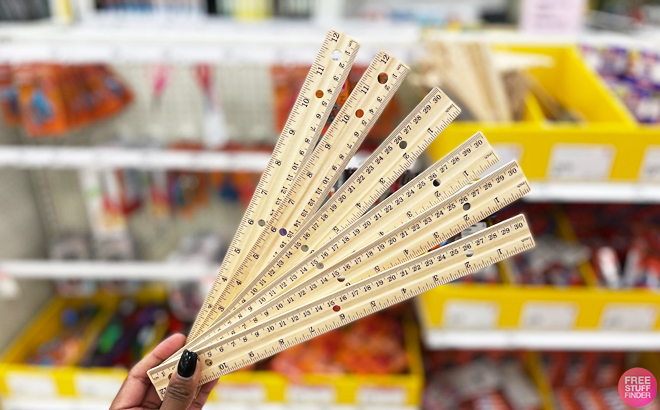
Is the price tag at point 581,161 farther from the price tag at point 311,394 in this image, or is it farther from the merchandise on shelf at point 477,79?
the price tag at point 311,394

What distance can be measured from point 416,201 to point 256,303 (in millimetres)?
274

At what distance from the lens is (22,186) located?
1795 mm

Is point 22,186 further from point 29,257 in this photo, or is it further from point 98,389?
point 98,389

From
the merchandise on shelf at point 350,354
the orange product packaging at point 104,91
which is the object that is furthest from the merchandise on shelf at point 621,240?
the orange product packaging at point 104,91

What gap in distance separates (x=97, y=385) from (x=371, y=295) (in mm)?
1326

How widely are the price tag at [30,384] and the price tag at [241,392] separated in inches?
22.8

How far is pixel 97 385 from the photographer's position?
1509 millimetres

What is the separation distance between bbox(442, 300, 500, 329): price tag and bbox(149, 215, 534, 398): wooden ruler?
0.71m

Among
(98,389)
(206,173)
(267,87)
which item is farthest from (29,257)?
(267,87)

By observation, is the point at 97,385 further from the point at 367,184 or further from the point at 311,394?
the point at 367,184

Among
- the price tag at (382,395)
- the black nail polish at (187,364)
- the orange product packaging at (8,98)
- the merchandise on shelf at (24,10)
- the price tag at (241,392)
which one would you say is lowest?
the price tag at (382,395)

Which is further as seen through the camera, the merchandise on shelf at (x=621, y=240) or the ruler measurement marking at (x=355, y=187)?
the merchandise on shelf at (x=621, y=240)

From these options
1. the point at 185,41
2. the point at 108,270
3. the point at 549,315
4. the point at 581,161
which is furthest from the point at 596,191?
the point at 108,270

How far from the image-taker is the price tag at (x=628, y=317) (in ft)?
4.19
